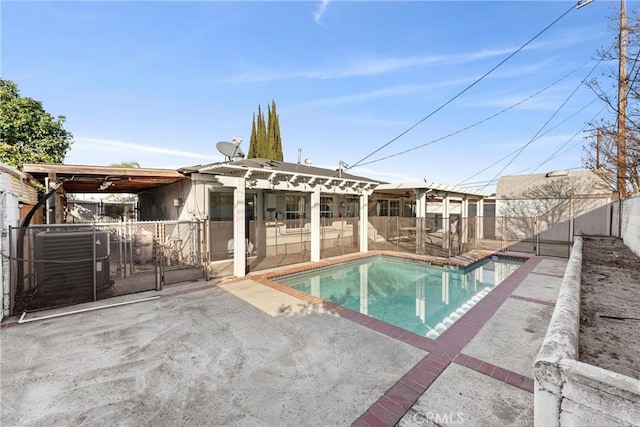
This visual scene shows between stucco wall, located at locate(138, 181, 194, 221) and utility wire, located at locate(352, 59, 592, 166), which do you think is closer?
stucco wall, located at locate(138, 181, 194, 221)

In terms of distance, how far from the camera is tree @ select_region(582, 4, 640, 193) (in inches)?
256

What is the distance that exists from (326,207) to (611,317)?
11.9m

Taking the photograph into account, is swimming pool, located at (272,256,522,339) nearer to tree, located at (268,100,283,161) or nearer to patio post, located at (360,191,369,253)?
patio post, located at (360,191,369,253)

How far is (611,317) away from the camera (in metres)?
3.43

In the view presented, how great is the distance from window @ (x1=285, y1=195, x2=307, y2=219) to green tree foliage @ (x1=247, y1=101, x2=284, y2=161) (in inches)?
671

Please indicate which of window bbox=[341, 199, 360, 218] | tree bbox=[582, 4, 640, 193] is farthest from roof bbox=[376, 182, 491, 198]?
tree bbox=[582, 4, 640, 193]

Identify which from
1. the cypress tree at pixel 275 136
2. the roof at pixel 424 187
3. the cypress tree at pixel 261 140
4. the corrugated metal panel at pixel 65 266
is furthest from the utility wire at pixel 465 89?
A: the cypress tree at pixel 261 140

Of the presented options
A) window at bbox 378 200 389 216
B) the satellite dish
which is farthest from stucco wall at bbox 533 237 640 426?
window at bbox 378 200 389 216

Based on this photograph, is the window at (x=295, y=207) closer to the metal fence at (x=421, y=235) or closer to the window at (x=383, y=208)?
the metal fence at (x=421, y=235)

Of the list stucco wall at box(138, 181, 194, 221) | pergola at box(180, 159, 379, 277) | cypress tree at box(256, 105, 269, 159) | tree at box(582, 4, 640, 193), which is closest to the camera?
tree at box(582, 4, 640, 193)

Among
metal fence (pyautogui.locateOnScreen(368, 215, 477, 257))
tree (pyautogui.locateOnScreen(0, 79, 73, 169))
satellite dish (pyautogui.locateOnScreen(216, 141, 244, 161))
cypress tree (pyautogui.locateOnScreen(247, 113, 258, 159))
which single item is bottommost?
metal fence (pyautogui.locateOnScreen(368, 215, 477, 257))

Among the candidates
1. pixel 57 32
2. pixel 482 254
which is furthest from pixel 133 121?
pixel 482 254

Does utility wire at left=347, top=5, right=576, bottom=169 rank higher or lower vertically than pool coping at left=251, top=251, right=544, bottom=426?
higher

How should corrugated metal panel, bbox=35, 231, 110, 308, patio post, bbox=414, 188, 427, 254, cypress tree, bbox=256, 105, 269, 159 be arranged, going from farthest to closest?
1. cypress tree, bbox=256, 105, 269, 159
2. patio post, bbox=414, 188, 427, 254
3. corrugated metal panel, bbox=35, 231, 110, 308
